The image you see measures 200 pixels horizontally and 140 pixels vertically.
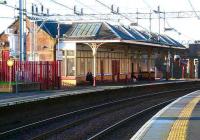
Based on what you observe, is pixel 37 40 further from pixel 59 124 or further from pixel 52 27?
pixel 59 124

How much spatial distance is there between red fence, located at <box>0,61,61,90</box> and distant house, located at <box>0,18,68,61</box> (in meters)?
9.28

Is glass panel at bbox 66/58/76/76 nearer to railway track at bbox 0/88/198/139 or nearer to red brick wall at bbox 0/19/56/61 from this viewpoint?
red brick wall at bbox 0/19/56/61

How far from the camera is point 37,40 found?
64875 millimetres

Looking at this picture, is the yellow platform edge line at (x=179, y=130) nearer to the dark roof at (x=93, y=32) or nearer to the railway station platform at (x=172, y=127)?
the railway station platform at (x=172, y=127)

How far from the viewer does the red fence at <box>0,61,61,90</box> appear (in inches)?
1863

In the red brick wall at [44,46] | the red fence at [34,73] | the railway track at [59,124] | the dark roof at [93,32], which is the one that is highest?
the dark roof at [93,32]

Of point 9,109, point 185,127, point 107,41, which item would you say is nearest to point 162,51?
point 107,41

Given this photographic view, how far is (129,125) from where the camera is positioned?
861 inches

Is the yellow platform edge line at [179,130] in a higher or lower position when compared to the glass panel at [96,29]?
lower

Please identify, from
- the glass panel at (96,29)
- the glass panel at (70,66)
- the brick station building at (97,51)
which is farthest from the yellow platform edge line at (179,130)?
the glass panel at (96,29)

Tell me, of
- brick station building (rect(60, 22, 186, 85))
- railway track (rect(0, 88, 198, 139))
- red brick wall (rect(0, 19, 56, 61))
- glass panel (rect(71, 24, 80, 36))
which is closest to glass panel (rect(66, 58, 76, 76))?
brick station building (rect(60, 22, 186, 85))

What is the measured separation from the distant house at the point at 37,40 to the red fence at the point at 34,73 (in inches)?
365

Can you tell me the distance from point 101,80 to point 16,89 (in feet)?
81.5

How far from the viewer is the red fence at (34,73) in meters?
47.3
